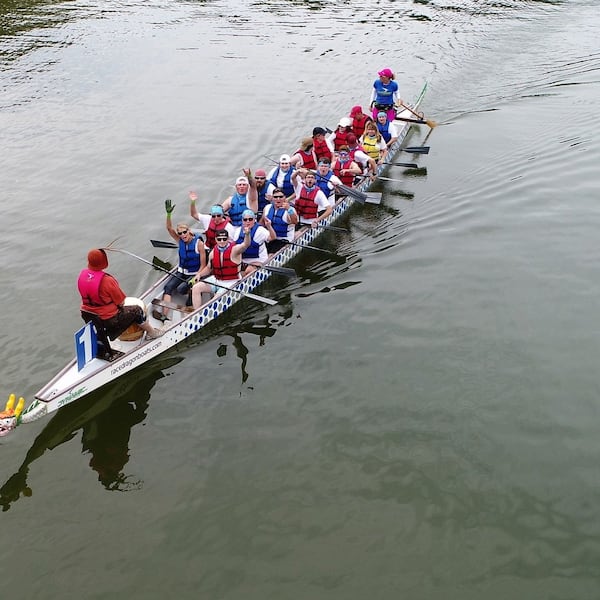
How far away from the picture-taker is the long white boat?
953 centimetres

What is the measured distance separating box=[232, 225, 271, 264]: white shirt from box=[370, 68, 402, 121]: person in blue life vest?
28.8ft

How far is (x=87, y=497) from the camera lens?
8.70m

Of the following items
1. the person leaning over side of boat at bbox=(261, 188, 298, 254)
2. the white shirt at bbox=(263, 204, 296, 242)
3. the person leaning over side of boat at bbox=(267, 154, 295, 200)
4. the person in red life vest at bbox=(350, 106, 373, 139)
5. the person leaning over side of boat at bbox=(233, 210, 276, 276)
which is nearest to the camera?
the person leaning over side of boat at bbox=(233, 210, 276, 276)

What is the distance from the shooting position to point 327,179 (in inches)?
602

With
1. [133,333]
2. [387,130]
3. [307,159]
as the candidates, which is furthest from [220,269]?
[387,130]

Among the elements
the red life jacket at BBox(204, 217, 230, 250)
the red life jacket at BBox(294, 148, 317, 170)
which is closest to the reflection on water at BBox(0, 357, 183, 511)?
the red life jacket at BBox(204, 217, 230, 250)

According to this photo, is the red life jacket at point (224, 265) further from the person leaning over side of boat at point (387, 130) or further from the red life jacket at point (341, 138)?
the person leaning over side of boat at point (387, 130)

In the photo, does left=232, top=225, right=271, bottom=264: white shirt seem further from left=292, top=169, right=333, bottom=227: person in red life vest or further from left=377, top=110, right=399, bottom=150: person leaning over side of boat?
left=377, top=110, right=399, bottom=150: person leaning over side of boat

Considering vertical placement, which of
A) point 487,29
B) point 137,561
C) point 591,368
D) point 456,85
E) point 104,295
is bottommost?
point 137,561

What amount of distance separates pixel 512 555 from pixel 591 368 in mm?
4337

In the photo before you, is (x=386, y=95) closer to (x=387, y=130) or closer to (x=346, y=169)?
(x=387, y=130)

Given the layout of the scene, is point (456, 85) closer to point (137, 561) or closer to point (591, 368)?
point (591, 368)

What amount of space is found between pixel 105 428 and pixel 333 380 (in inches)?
158

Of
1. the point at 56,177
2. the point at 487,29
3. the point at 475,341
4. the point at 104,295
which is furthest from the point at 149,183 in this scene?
the point at 487,29
